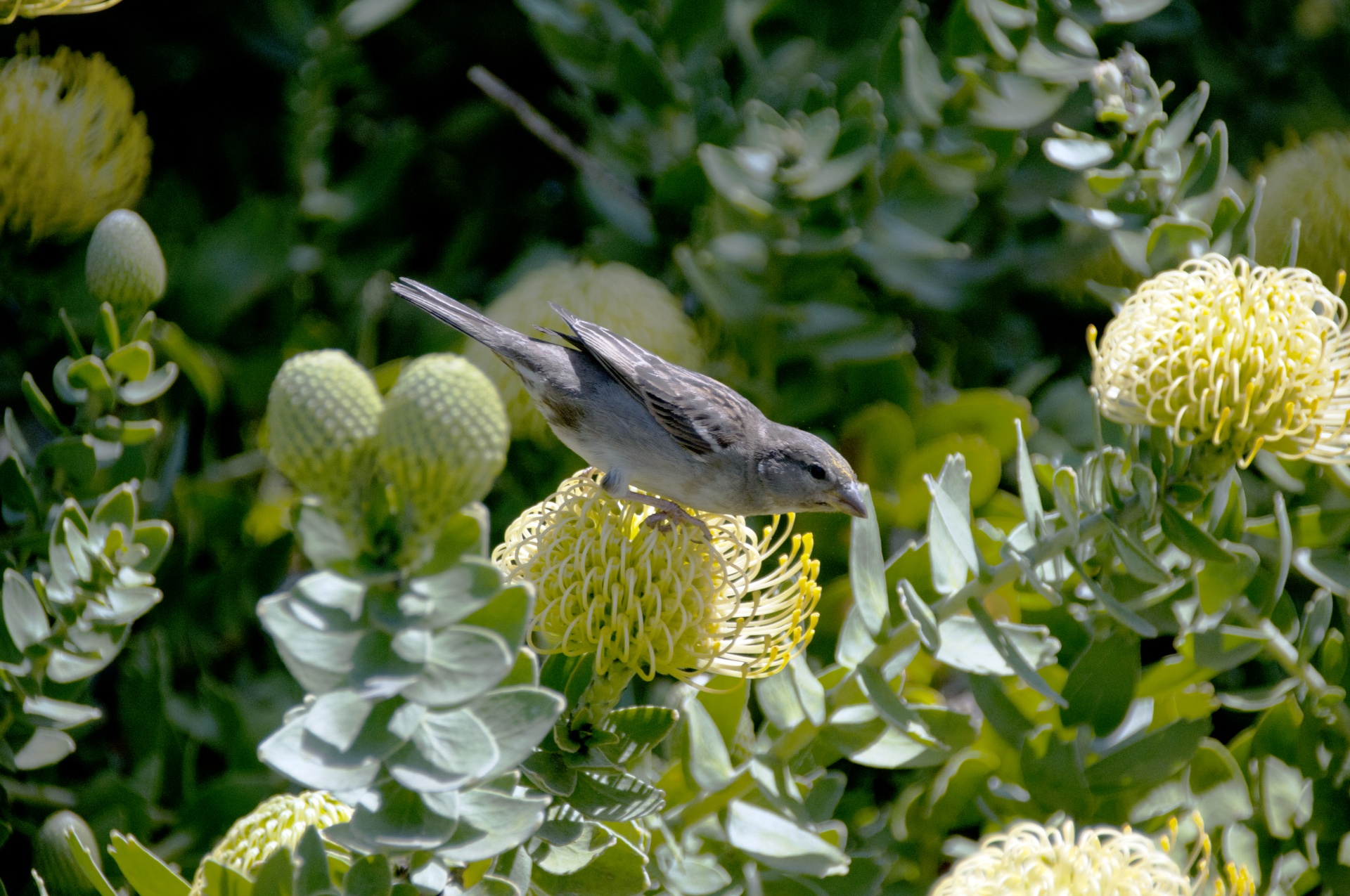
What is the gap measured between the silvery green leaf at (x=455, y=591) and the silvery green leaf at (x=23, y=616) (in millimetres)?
787

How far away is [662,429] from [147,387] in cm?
72

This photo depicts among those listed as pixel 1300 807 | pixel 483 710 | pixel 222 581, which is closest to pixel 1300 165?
pixel 1300 807

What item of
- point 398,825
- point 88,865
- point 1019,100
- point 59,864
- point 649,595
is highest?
point 1019,100

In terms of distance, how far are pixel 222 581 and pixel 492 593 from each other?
132cm

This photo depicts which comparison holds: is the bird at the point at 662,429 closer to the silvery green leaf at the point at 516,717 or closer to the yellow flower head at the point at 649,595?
the yellow flower head at the point at 649,595

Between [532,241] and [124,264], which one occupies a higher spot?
[124,264]

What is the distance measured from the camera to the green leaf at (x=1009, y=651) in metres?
1.30

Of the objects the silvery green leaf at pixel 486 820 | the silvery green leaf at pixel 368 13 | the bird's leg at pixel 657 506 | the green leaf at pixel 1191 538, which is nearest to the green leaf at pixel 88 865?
the silvery green leaf at pixel 486 820

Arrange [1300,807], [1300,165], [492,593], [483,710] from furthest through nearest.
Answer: [1300,165], [1300,807], [483,710], [492,593]

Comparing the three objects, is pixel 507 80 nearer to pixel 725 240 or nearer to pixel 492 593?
pixel 725 240

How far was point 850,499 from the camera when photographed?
5.43ft

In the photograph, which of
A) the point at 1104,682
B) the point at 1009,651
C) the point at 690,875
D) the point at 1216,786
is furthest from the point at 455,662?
the point at 1216,786

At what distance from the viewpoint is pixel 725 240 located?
200 centimetres

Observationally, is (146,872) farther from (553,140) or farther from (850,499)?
(553,140)
